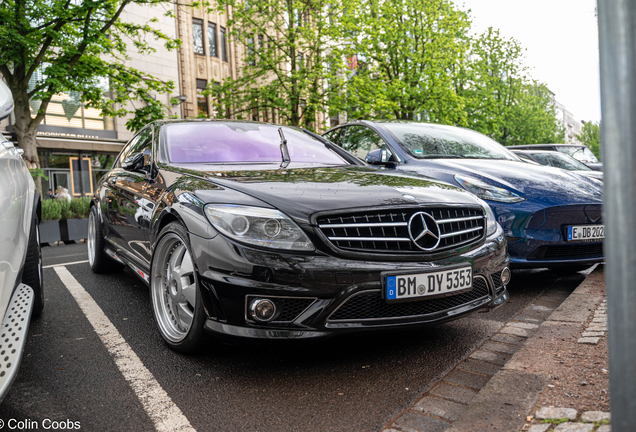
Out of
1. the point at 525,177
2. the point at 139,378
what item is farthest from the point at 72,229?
the point at 525,177

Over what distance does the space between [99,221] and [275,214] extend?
131 inches

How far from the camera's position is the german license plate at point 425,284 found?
260 cm

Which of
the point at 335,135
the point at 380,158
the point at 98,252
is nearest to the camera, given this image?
the point at 380,158

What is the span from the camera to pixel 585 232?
14.5 ft

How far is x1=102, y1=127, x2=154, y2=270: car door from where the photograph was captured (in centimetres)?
377

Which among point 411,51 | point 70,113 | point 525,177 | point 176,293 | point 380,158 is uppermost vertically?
point 411,51

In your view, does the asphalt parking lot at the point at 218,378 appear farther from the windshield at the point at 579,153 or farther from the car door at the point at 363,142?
the windshield at the point at 579,153

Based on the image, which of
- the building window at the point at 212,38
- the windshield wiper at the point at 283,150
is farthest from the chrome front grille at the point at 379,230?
the building window at the point at 212,38

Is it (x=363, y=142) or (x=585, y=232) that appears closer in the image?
(x=585, y=232)

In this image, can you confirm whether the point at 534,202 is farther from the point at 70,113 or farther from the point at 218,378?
the point at 70,113

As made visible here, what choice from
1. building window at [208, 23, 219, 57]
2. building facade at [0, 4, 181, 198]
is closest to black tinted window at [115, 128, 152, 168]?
building facade at [0, 4, 181, 198]

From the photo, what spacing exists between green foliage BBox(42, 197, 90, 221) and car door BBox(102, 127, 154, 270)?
6.41m

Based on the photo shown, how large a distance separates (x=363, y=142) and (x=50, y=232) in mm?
7232

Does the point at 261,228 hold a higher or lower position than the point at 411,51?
lower
